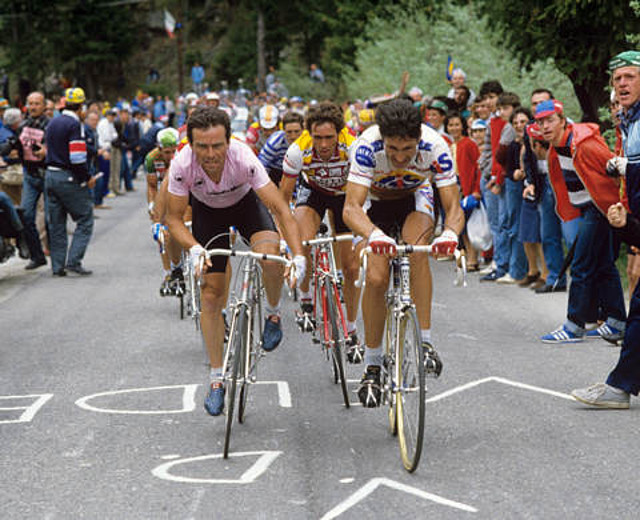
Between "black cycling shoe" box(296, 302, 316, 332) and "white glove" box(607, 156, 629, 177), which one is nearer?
"white glove" box(607, 156, 629, 177)

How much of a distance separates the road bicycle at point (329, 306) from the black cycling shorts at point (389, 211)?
0.63 m

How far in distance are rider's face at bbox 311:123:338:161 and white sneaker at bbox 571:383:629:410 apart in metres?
2.76

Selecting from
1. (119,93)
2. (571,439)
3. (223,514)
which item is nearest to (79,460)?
(223,514)

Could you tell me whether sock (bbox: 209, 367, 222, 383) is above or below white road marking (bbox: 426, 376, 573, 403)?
above

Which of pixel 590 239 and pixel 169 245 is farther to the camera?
pixel 169 245

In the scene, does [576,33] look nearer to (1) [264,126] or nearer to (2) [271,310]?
(1) [264,126]

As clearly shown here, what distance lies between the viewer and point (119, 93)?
8925cm

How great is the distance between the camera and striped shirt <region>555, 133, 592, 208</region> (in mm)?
9812

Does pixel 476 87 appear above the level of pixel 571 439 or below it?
above

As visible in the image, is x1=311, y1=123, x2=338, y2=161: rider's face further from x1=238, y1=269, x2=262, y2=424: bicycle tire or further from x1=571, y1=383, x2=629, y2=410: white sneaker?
x1=571, y1=383, x2=629, y2=410: white sneaker

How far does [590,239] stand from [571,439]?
12.2 feet

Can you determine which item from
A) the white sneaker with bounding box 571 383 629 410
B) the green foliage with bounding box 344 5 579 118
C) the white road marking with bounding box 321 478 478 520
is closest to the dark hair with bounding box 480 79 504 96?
the green foliage with bounding box 344 5 579 118

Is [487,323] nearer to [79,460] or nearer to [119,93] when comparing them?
[79,460]

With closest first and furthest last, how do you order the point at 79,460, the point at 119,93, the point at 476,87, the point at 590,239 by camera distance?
the point at 79,460
the point at 590,239
the point at 476,87
the point at 119,93
